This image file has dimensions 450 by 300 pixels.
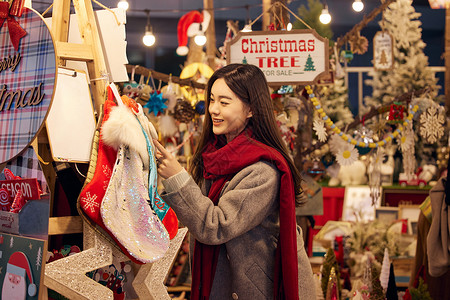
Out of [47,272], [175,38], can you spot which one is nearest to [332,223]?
[175,38]

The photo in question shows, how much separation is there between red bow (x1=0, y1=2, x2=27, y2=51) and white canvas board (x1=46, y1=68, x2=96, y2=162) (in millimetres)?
209

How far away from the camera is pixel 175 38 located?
8930 millimetres

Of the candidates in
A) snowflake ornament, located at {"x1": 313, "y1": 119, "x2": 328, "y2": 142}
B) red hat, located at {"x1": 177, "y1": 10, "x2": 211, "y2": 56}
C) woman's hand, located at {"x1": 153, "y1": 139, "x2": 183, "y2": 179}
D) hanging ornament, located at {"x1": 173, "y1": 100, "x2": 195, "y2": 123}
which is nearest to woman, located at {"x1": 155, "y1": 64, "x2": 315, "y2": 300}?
woman's hand, located at {"x1": 153, "y1": 139, "x2": 183, "y2": 179}

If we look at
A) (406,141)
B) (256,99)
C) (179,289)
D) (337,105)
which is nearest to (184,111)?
(179,289)

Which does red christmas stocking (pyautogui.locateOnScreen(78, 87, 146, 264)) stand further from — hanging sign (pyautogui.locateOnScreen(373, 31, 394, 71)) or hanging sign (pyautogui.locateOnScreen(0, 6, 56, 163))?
hanging sign (pyautogui.locateOnScreen(373, 31, 394, 71))

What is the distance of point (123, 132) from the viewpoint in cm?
187

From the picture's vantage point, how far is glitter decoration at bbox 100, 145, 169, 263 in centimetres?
187

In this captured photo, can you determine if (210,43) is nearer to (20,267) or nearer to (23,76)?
(23,76)

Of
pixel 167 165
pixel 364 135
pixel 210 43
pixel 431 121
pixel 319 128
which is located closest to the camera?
pixel 167 165

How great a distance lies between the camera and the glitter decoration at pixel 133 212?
1874 millimetres

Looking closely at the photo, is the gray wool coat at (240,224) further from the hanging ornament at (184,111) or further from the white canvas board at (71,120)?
the hanging ornament at (184,111)

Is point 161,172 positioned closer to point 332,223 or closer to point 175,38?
point 332,223

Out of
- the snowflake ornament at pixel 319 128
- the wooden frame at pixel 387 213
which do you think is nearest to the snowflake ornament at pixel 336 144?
the snowflake ornament at pixel 319 128

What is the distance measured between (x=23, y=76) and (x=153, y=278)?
87 cm
